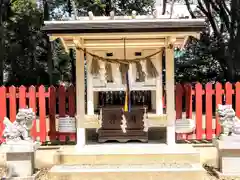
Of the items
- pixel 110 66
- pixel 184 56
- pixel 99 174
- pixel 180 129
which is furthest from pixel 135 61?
pixel 184 56

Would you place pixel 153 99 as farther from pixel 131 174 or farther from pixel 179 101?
pixel 131 174

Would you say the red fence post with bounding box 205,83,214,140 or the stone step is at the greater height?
the red fence post with bounding box 205,83,214,140

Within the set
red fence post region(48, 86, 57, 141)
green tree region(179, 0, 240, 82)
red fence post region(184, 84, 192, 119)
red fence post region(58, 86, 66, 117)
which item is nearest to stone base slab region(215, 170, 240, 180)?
red fence post region(184, 84, 192, 119)

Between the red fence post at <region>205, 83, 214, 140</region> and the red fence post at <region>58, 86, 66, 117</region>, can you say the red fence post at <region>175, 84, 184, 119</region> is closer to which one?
the red fence post at <region>205, 83, 214, 140</region>

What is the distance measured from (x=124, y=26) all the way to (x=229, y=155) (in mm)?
3391

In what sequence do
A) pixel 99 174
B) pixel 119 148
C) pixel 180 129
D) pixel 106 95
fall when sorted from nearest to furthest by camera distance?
1. pixel 99 174
2. pixel 119 148
3. pixel 180 129
4. pixel 106 95

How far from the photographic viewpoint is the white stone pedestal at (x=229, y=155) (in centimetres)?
790

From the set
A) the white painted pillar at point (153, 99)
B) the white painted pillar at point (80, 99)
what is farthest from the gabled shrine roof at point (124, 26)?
the white painted pillar at point (153, 99)

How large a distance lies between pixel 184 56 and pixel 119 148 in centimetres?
1684

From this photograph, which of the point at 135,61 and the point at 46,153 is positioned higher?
the point at 135,61

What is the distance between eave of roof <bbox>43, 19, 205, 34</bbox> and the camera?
7.89 meters

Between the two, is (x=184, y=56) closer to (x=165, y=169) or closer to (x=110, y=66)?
(x=110, y=66)

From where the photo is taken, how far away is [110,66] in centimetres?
924

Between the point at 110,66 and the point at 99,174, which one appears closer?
the point at 99,174
